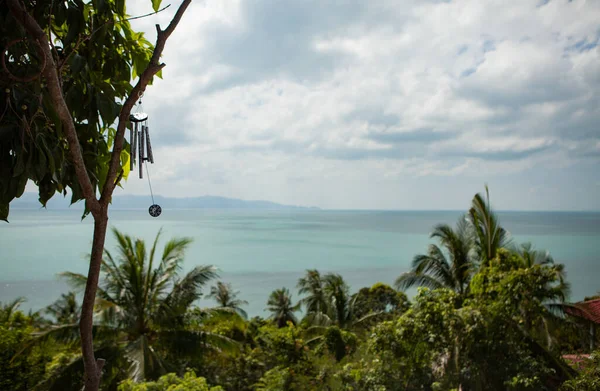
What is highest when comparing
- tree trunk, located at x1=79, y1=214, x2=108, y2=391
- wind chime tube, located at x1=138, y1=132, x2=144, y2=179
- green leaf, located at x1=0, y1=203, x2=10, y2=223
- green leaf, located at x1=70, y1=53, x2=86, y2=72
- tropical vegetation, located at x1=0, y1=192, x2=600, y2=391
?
green leaf, located at x1=70, y1=53, x2=86, y2=72

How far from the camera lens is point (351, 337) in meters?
12.1

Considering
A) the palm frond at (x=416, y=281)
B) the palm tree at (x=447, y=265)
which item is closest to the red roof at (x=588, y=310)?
the palm tree at (x=447, y=265)

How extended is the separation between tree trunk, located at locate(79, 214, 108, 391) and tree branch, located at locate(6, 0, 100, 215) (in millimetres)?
121

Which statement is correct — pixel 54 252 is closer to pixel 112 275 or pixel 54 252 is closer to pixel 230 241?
pixel 230 241

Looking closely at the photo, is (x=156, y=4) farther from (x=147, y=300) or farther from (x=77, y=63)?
(x=147, y=300)

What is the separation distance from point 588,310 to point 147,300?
8.35 m

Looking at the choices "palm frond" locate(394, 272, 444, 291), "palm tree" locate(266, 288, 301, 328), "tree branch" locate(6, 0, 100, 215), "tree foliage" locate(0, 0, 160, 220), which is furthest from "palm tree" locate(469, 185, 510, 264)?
"palm tree" locate(266, 288, 301, 328)

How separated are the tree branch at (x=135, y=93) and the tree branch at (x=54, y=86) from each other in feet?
0.28

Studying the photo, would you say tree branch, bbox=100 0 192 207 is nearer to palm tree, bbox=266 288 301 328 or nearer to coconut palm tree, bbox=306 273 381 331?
coconut palm tree, bbox=306 273 381 331

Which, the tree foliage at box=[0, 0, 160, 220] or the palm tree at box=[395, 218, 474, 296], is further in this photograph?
the palm tree at box=[395, 218, 474, 296]

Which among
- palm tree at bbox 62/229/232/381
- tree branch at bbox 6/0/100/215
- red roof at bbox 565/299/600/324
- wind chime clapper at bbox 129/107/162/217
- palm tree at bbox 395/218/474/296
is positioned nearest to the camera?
tree branch at bbox 6/0/100/215

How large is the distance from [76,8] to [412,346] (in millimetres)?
5389

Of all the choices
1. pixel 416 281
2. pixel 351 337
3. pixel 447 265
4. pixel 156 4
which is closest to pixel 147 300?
pixel 351 337

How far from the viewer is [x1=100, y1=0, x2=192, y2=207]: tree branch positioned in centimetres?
158
